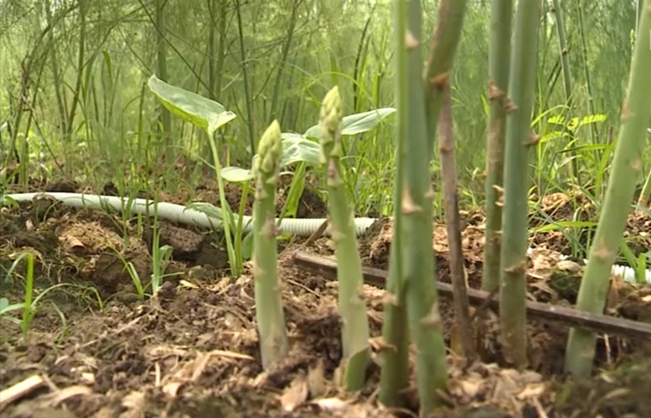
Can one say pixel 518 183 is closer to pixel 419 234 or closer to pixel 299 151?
pixel 419 234

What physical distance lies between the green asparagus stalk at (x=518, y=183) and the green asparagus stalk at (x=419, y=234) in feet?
0.28

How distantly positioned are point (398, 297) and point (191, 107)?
0.48 m

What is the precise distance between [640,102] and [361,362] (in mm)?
286

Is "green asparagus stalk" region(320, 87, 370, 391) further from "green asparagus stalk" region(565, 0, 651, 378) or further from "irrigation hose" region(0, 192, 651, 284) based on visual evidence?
"irrigation hose" region(0, 192, 651, 284)

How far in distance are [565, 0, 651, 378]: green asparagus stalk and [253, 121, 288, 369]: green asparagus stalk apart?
241mm

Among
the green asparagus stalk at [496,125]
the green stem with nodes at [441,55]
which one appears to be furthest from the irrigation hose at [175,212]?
the green stem with nodes at [441,55]

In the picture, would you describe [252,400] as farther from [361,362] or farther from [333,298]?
[333,298]

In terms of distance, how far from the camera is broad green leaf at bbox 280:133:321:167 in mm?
731

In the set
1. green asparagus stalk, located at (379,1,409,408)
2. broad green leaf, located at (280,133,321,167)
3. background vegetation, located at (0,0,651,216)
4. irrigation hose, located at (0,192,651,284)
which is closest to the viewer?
green asparagus stalk, located at (379,1,409,408)

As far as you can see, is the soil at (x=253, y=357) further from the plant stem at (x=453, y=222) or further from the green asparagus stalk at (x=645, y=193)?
the green asparagus stalk at (x=645, y=193)

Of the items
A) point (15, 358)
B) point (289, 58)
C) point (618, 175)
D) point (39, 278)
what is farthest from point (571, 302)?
point (289, 58)

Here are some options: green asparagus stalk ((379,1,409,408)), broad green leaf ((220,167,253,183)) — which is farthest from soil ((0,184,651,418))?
broad green leaf ((220,167,253,183))

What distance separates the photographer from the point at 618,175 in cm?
51

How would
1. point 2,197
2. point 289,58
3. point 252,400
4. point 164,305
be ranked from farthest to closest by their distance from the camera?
point 289,58
point 2,197
point 164,305
point 252,400
